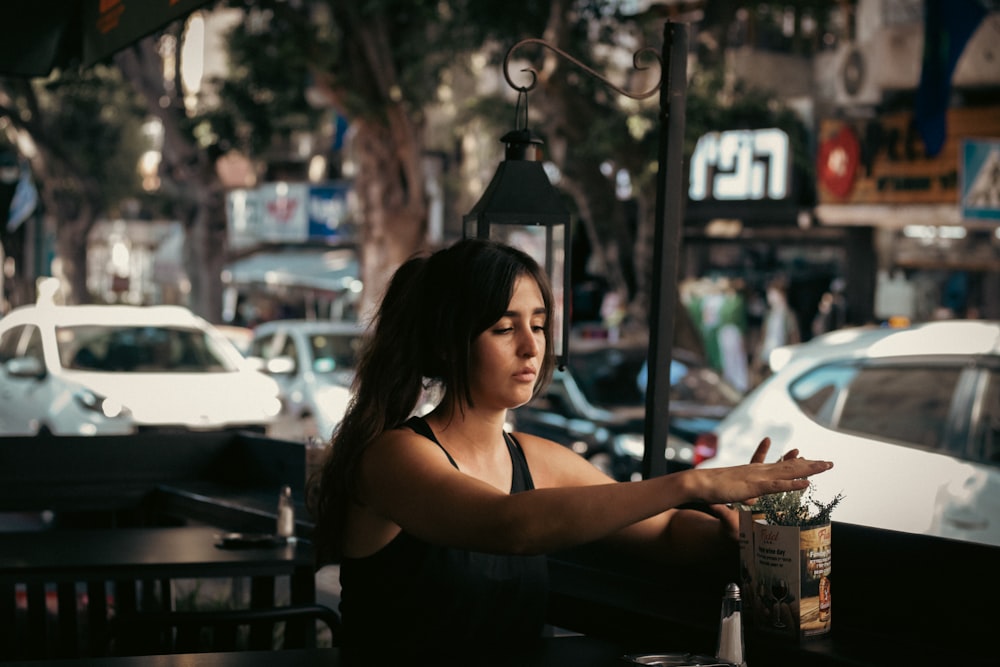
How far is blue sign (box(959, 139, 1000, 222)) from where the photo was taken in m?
13.6

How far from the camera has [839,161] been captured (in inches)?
776

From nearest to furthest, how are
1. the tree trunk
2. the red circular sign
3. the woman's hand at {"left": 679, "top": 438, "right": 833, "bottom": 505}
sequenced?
the woman's hand at {"left": 679, "top": 438, "right": 833, "bottom": 505}, the red circular sign, the tree trunk

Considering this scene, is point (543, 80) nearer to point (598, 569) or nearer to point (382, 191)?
point (382, 191)

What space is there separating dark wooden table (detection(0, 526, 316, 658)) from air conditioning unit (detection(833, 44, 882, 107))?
14.6 meters

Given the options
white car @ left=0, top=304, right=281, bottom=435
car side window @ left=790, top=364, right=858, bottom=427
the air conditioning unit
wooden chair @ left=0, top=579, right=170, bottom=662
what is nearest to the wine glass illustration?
wooden chair @ left=0, top=579, right=170, bottom=662

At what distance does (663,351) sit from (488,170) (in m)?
23.8

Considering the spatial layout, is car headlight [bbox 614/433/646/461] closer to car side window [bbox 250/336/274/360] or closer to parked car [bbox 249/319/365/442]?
parked car [bbox 249/319/365/442]

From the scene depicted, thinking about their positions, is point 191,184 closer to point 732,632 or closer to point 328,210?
point 328,210

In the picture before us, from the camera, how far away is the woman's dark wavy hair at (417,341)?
3.32m

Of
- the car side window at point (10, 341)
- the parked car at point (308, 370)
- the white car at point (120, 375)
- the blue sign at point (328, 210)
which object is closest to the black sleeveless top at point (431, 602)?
the white car at point (120, 375)

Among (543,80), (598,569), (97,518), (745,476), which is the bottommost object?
(97,518)

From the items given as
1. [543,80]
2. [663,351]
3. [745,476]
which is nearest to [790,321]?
[543,80]

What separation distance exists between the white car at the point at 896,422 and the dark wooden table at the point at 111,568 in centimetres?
208

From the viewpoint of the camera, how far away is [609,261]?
17.6m
